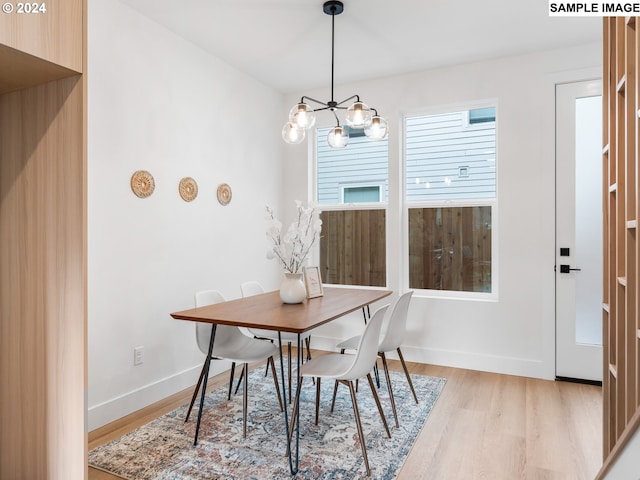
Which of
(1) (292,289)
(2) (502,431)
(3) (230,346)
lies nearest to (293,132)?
(1) (292,289)

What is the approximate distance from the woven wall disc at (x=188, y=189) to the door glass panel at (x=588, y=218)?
122 inches

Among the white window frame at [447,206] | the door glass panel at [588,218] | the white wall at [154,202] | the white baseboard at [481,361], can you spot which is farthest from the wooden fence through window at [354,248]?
the door glass panel at [588,218]

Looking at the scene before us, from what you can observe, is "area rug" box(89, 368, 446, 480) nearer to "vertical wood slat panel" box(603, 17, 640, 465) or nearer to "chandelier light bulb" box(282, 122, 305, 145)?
"vertical wood slat panel" box(603, 17, 640, 465)

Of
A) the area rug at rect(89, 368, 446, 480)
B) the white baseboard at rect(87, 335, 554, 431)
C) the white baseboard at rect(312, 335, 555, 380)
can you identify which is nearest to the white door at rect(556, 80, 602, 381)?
the white baseboard at rect(312, 335, 555, 380)

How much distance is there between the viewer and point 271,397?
3066 mm

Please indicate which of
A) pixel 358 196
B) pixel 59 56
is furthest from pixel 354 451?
pixel 358 196

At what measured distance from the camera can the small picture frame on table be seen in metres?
2.98

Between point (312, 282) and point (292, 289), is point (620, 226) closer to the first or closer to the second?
point (292, 289)

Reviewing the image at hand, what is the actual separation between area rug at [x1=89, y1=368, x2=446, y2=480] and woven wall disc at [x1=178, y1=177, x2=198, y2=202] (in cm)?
152

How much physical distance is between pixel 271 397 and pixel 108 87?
2.38 meters

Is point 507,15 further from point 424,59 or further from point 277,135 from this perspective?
point 277,135

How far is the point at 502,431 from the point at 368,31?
113 inches

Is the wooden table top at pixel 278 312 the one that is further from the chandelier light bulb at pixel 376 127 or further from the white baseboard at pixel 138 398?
the chandelier light bulb at pixel 376 127

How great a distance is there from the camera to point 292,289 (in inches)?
109
